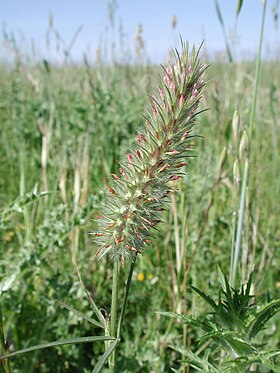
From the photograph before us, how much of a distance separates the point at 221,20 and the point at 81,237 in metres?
1.32

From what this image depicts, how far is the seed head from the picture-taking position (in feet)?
2.44

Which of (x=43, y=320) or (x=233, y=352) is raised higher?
(x=233, y=352)

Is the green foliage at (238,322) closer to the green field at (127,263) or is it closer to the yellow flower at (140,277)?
the green field at (127,263)

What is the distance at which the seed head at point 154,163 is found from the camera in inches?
29.3

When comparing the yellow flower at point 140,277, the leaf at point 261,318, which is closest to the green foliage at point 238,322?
the leaf at point 261,318

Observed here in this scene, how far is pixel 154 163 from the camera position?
0.79m

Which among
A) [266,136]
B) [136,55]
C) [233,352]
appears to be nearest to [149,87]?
[136,55]

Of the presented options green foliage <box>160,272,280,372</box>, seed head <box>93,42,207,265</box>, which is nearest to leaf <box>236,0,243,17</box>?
seed head <box>93,42,207,265</box>

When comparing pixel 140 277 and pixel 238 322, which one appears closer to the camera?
pixel 238 322

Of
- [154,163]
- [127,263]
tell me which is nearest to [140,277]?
[127,263]

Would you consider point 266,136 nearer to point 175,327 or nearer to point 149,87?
point 149,87

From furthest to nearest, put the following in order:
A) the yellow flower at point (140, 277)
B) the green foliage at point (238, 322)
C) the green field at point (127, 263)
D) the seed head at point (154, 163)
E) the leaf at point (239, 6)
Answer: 1. the yellow flower at point (140, 277)
2. the green field at point (127, 263)
3. the leaf at point (239, 6)
4. the green foliage at point (238, 322)
5. the seed head at point (154, 163)

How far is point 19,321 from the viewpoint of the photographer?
5.80ft

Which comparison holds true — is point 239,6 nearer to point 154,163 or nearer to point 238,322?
point 154,163
